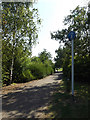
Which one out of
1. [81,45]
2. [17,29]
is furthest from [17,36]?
[81,45]

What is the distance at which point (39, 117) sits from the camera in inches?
142

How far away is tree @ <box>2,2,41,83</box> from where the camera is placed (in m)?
10.9

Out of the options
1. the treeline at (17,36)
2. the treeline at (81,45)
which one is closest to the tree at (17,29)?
the treeline at (17,36)

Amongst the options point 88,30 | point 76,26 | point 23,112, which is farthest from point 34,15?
point 23,112

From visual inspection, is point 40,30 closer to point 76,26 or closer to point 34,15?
point 34,15

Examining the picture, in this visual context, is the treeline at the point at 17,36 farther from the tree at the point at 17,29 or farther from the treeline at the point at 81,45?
the treeline at the point at 81,45

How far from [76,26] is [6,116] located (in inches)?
510

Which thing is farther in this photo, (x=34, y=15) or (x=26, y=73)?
(x=26, y=73)

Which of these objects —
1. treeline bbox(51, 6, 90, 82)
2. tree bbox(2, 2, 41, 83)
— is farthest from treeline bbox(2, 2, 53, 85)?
treeline bbox(51, 6, 90, 82)

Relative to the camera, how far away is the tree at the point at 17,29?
10.9 meters

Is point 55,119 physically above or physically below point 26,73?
below

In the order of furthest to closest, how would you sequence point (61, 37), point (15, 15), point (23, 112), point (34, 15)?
point (61, 37), point (34, 15), point (15, 15), point (23, 112)

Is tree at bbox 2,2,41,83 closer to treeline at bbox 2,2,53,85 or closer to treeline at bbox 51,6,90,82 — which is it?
treeline at bbox 2,2,53,85

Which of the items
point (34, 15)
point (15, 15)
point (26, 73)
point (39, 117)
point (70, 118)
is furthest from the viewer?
point (26, 73)
